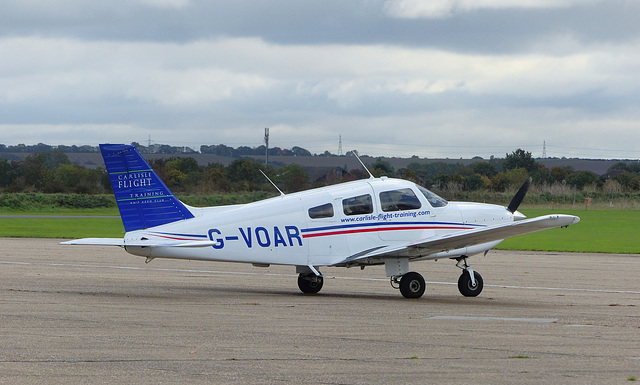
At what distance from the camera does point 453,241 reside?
15.8m

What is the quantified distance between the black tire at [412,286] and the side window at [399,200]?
131 centimetres

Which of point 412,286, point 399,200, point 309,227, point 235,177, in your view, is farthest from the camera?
point 235,177

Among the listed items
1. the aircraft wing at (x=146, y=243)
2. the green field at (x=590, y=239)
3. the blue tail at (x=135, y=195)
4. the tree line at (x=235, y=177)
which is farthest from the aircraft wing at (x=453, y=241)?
the tree line at (x=235, y=177)

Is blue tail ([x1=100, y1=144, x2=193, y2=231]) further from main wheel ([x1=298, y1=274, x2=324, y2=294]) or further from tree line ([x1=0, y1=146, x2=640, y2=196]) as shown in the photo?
tree line ([x1=0, y1=146, x2=640, y2=196])

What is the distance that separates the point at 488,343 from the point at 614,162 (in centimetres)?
13683

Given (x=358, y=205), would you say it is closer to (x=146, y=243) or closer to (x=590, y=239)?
(x=146, y=243)

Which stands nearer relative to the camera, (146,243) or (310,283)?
(146,243)

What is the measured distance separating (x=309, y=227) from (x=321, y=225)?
23cm

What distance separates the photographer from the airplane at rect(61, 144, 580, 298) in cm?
1552

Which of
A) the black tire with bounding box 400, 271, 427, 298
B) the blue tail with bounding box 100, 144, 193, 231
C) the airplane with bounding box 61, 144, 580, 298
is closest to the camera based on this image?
the airplane with bounding box 61, 144, 580, 298

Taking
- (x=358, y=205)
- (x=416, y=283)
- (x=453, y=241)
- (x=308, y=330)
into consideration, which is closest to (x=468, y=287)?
(x=416, y=283)

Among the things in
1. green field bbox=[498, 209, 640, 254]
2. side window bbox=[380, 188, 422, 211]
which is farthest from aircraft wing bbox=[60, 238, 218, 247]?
green field bbox=[498, 209, 640, 254]

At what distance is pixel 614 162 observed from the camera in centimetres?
13950

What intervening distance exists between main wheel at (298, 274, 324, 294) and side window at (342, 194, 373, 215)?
1.72m
